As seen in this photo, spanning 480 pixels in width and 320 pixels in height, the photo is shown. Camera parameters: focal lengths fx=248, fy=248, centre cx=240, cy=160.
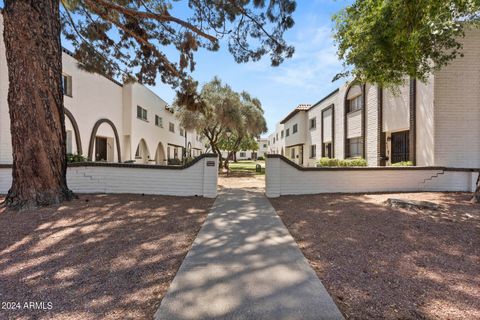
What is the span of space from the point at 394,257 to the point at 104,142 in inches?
662

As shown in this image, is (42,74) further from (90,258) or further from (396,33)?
(396,33)

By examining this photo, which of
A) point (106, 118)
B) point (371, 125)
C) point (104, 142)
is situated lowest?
point (104, 142)

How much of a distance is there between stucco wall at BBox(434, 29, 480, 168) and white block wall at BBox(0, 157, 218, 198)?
9233mm

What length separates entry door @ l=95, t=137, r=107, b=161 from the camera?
15.3 metres

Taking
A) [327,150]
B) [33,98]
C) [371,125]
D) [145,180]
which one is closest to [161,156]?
[327,150]

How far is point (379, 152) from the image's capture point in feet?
43.3

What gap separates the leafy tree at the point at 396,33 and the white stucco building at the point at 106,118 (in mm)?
12052

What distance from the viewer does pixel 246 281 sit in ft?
9.93

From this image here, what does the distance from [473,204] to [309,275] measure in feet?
22.6

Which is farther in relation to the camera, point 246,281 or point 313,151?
point 313,151

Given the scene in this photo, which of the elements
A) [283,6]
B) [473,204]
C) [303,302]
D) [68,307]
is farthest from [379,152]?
[68,307]

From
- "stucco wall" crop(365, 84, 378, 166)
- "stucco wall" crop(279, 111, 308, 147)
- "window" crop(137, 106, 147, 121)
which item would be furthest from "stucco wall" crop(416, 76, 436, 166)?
"window" crop(137, 106, 147, 121)

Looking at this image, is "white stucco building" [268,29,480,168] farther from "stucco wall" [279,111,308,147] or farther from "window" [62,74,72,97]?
"window" [62,74,72,97]

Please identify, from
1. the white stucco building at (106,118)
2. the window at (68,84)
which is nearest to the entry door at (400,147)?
the white stucco building at (106,118)
